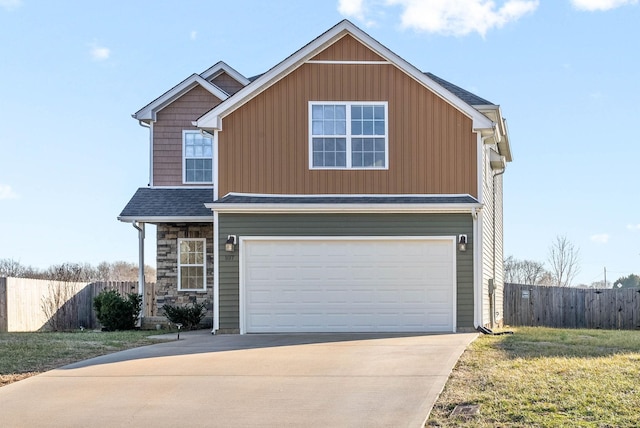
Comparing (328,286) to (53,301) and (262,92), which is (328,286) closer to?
(262,92)

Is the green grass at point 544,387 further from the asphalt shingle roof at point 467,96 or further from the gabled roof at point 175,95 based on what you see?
the gabled roof at point 175,95

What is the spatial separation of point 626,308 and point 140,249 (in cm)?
1565

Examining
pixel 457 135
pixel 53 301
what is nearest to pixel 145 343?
pixel 457 135

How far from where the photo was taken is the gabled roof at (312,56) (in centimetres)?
1612

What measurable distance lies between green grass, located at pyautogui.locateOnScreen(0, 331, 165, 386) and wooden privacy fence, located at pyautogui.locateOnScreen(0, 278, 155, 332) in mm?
4973

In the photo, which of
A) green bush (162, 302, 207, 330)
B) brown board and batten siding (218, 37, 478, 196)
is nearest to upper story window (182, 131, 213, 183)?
green bush (162, 302, 207, 330)

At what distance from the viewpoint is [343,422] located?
7586 mm

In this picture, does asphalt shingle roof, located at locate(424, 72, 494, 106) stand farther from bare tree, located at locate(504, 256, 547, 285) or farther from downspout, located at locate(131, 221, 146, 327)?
bare tree, located at locate(504, 256, 547, 285)

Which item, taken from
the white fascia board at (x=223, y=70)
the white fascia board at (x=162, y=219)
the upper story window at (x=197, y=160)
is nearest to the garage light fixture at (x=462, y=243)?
the white fascia board at (x=162, y=219)

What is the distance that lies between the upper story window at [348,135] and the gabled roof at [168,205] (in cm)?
396

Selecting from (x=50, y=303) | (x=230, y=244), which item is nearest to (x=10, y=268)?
(x=50, y=303)

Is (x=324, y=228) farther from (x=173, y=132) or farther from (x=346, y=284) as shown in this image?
(x=173, y=132)

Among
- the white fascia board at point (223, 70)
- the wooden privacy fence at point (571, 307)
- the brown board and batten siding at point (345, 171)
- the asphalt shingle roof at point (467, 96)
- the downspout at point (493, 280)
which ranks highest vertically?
the white fascia board at point (223, 70)

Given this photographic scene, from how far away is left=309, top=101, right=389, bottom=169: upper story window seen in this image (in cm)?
1633
